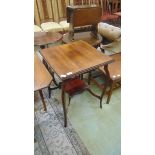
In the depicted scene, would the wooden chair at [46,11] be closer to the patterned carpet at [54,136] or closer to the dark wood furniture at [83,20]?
the dark wood furniture at [83,20]

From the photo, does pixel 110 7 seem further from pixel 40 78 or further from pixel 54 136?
pixel 54 136

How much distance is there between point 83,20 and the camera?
2498 millimetres

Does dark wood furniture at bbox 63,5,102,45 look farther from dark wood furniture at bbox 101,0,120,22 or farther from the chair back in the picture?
the chair back

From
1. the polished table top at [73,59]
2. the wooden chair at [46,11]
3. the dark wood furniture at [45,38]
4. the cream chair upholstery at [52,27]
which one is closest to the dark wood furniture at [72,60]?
the polished table top at [73,59]

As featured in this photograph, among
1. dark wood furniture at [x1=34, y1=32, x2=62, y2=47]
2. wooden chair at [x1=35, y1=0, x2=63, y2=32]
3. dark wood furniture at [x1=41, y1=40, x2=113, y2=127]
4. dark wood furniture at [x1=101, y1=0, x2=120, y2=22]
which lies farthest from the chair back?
dark wood furniture at [x1=41, y1=40, x2=113, y2=127]

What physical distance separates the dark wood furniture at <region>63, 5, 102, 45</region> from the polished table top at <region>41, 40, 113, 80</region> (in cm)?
52

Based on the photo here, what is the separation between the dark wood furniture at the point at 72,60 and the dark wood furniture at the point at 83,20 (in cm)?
52

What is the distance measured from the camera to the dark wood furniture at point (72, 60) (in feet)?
5.42

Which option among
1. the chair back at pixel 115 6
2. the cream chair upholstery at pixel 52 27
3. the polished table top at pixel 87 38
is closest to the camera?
the polished table top at pixel 87 38
